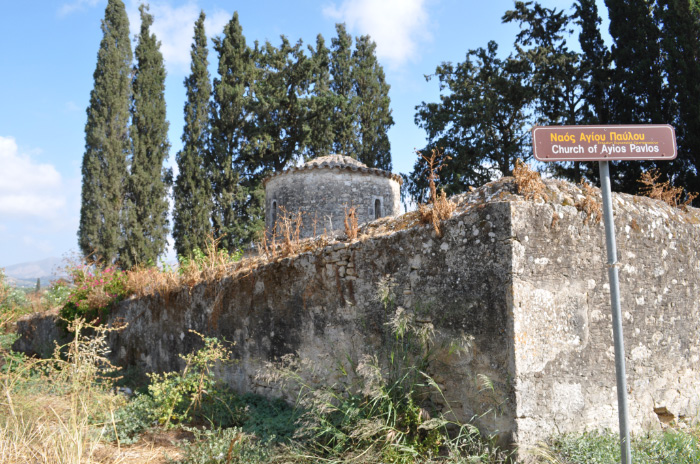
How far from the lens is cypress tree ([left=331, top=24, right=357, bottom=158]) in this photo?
2644cm

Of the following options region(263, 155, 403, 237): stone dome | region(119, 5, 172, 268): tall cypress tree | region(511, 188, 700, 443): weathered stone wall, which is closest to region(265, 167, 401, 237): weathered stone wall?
region(263, 155, 403, 237): stone dome

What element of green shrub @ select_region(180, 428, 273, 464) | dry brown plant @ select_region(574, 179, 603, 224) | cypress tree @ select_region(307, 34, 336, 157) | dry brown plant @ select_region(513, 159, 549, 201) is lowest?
green shrub @ select_region(180, 428, 273, 464)

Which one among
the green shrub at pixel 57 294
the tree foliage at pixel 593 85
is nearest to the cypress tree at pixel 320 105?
the tree foliage at pixel 593 85

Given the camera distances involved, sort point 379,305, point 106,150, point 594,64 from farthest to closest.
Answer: point 106,150 < point 594,64 < point 379,305

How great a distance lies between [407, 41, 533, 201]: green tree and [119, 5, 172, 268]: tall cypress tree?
1267 cm

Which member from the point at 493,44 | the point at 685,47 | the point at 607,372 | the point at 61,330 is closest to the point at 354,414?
the point at 607,372

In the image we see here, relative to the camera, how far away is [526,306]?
13.8 feet

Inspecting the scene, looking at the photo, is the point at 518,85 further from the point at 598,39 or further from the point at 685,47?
the point at 685,47

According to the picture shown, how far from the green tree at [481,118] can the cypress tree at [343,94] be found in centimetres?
491

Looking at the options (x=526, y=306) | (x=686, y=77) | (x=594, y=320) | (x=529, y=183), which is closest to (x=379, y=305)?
(x=526, y=306)

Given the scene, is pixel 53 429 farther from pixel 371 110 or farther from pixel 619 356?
pixel 371 110

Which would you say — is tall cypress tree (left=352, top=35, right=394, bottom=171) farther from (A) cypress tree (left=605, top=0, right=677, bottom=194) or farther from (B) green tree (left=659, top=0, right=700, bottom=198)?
(B) green tree (left=659, top=0, right=700, bottom=198)

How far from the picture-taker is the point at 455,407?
445cm

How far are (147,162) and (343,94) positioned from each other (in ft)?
38.1
